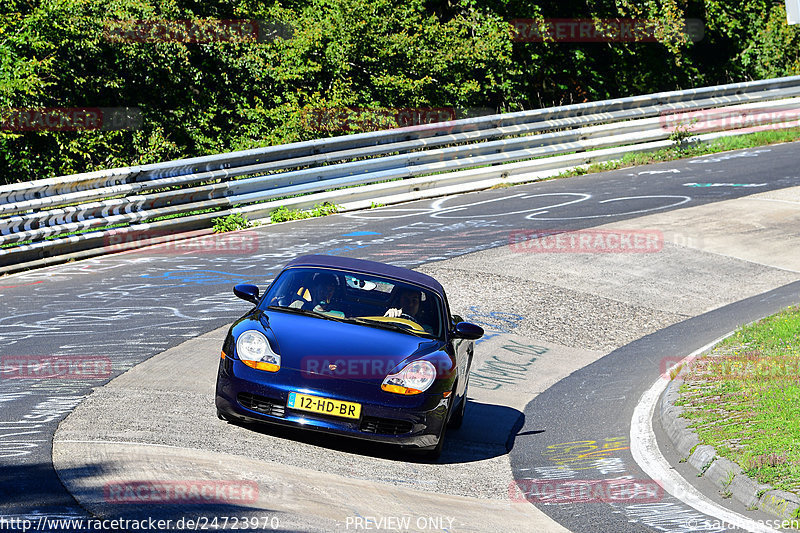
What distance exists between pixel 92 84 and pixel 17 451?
1453 cm

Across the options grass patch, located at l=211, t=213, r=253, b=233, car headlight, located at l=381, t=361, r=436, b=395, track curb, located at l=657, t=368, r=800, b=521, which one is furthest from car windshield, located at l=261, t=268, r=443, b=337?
grass patch, located at l=211, t=213, r=253, b=233

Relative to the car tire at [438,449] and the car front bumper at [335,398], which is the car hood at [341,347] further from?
the car tire at [438,449]

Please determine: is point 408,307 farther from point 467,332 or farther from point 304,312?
point 304,312

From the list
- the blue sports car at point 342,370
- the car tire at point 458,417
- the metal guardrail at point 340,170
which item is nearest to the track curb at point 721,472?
the car tire at point 458,417

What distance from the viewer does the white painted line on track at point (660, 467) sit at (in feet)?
21.0

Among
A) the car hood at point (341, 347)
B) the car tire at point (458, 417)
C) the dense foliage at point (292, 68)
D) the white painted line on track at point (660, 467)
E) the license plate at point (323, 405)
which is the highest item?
the dense foliage at point (292, 68)

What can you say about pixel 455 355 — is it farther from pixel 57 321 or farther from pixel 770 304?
pixel 770 304

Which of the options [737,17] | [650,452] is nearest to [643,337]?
[650,452]

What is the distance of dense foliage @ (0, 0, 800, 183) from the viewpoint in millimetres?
19047

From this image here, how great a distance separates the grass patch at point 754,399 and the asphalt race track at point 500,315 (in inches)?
24.6

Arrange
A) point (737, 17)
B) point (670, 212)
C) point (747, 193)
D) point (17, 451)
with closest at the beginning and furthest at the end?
point (17, 451)
point (670, 212)
point (747, 193)
point (737, 17)

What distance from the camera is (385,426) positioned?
23.7ft

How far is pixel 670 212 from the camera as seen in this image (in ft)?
57.5

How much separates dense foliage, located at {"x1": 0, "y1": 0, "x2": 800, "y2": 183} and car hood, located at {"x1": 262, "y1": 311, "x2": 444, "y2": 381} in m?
12.0
